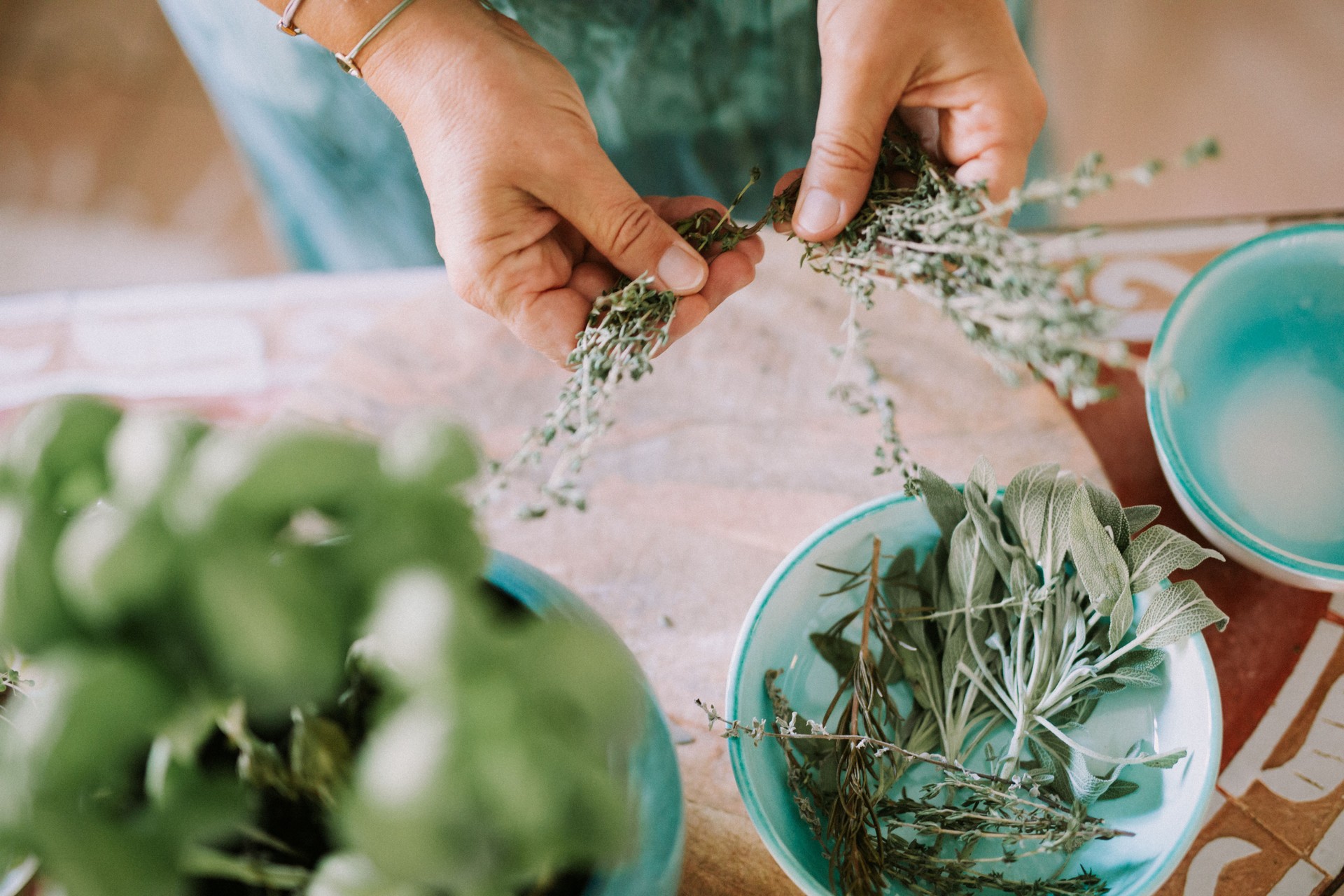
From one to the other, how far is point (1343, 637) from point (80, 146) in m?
2.54

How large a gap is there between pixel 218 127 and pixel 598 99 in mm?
1475

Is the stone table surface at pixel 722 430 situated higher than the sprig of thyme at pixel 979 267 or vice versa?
the sprig of thyme at pixel 979 267

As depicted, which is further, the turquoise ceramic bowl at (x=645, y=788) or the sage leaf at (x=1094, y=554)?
the sage leaf at (x=1094, y=554)

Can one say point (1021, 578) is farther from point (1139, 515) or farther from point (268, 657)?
point (268, 657)

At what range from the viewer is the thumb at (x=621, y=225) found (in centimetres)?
66

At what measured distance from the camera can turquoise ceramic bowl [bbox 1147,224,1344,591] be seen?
0.68 m

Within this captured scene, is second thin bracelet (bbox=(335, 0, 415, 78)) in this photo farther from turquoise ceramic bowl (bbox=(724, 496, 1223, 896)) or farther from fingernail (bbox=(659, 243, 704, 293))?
turquoise ceramic bowl (bbox=(724, 496, 1223, 896))

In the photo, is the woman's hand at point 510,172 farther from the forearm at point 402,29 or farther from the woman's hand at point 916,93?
the woman's hand at point 916,93

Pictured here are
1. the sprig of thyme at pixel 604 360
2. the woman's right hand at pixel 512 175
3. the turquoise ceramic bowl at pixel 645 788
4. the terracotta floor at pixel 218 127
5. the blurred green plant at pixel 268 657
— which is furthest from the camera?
the terracotta floor at pixel 218 127

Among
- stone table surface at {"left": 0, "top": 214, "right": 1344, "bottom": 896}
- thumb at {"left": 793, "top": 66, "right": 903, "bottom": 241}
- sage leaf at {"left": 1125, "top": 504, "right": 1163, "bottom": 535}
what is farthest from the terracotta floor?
sage leaf at {"left": 1125, "top": 504, "right": 1163, "bottom": 535}

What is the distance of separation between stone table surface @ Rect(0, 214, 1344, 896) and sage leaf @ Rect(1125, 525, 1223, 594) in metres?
0.19

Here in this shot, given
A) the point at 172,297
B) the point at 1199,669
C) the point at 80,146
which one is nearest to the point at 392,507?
the point at 1199,669

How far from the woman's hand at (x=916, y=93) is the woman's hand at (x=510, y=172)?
0.34 feet

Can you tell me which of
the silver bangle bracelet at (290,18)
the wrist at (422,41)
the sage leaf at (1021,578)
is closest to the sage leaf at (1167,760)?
the sage leaf at (1021,578)
